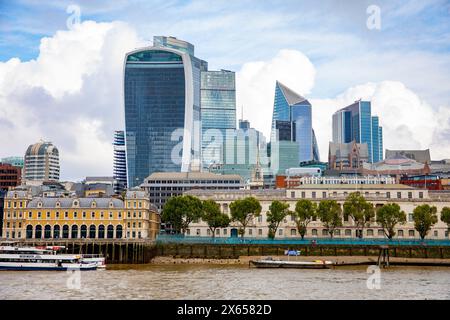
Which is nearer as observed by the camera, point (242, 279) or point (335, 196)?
point (242, 279)

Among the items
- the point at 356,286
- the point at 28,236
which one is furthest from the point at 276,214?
the point at 356,286

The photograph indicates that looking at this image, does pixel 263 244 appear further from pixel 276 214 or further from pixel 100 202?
pixel 100 202

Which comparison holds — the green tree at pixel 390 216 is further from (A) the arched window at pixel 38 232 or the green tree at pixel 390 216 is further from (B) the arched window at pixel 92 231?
(A) the arched window at pixel 38 232

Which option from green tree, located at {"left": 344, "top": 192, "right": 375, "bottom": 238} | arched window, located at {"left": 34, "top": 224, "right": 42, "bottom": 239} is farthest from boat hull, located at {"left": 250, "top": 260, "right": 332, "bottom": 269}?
arched window, located at {"left": 34, "top": 224, "right": 42, "bottom": 239}

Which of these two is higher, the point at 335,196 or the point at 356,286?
the point at 335,196

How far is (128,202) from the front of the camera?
156 meters

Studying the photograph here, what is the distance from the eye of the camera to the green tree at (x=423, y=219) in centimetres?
A: 14662

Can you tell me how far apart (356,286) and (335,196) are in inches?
3404

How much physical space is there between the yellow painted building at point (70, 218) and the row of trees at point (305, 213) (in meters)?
9.26

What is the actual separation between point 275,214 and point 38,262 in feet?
187

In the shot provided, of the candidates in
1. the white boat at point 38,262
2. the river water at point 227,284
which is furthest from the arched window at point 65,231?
the river water at point 227,284

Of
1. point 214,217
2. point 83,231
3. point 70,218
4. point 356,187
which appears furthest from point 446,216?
point 70,218

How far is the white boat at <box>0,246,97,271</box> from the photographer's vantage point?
109938mm
